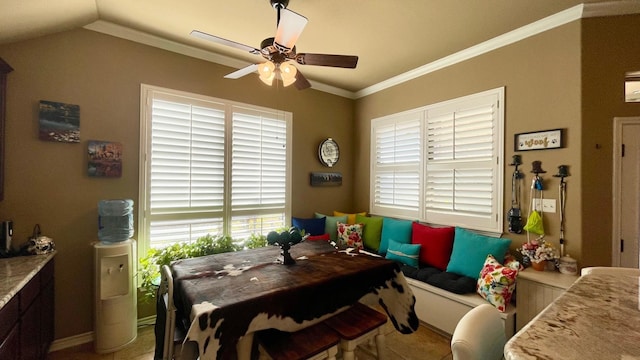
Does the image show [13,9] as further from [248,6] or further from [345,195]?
[345,195]

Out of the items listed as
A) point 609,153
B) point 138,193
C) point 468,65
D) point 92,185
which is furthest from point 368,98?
point 92,185

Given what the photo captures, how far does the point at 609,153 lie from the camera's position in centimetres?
218

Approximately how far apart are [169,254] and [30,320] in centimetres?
94

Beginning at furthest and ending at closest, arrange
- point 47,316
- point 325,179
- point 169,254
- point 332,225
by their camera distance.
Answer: point 325,179, point 332,225, point 169,254, point 47,316

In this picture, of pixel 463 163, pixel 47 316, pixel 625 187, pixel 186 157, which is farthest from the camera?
pixel 463 163

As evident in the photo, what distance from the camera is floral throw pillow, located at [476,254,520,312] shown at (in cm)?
216

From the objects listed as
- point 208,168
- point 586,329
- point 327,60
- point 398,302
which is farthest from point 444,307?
point 208,168

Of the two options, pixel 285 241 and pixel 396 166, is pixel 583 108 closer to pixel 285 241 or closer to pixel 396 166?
pixel 396 166

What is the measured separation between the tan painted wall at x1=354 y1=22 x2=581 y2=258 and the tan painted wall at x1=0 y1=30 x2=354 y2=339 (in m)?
3.07

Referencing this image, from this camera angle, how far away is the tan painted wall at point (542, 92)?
2213 millimetres

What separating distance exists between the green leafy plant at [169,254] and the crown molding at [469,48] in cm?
201

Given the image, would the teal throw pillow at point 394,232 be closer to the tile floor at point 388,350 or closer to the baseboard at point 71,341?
the tile floor at point 388,350

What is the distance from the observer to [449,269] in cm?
271

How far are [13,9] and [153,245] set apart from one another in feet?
6.73
